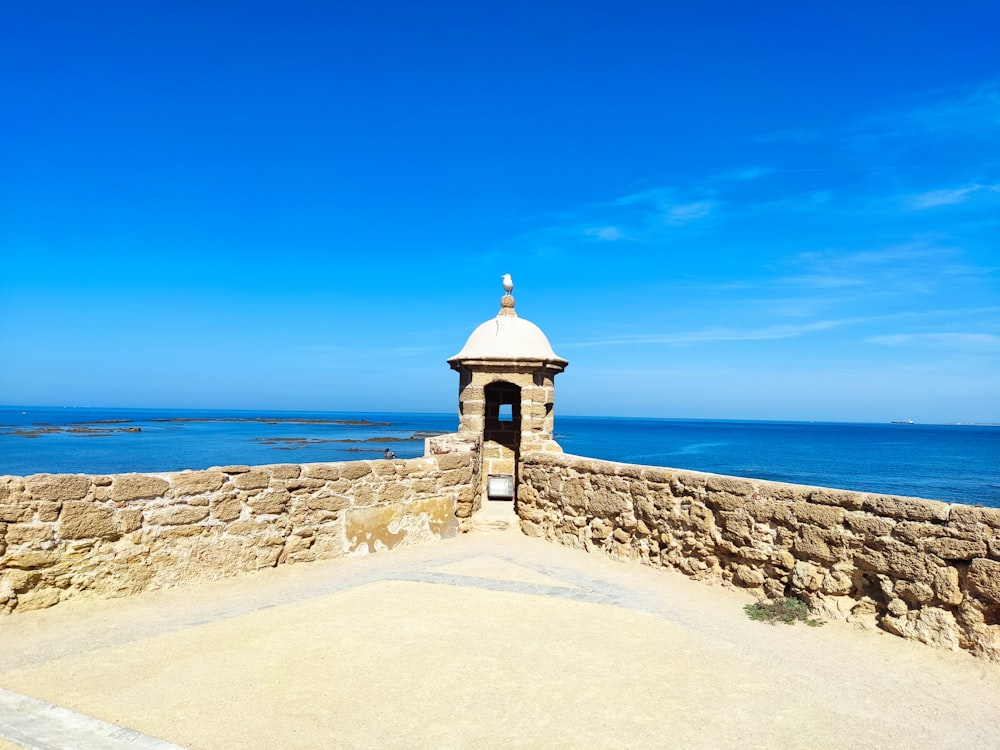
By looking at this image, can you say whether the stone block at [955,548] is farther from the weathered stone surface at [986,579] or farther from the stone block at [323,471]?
the stone block at [323,471]

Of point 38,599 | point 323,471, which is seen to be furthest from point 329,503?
point 38,599

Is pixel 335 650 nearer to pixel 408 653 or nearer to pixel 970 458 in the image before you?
pixel 408 653

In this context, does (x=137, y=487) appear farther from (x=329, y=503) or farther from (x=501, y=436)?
(x=501, y=436)

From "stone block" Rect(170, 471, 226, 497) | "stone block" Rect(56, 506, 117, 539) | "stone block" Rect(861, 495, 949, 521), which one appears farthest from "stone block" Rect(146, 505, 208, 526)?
"stone block" Rect(861, 495, 949, 521)

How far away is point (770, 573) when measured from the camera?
5.51 metres

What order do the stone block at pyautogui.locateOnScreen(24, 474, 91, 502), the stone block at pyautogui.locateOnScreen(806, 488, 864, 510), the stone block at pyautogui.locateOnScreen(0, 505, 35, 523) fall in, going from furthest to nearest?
the stone block at pyautogui.locateOnScreen(806, 488, 864, 510) < the stone block at pyautogui.locateOnScreen(24, 474, 91, 502) < the stone block at pyautogui.locateOnScreen(0, 505, 35, 523)

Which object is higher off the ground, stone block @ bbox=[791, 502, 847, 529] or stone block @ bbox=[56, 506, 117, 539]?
stone block @ bbox=[791, 502, 847, 529]

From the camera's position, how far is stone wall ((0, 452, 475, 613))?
4812mm

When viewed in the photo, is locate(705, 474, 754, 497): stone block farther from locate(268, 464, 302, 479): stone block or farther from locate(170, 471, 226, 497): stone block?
locate(170, 471, 226, 497): stone block

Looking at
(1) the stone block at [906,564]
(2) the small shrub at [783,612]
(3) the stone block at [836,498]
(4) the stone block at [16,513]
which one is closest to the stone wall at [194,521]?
(4) the stone block at [16,513]

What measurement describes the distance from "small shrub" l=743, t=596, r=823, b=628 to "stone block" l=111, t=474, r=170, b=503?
4973 millimetres

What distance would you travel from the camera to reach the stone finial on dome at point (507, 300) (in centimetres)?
936

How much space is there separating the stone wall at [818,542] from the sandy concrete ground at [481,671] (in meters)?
0.23

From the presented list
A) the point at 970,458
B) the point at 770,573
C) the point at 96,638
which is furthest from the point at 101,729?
the point at 970,458
